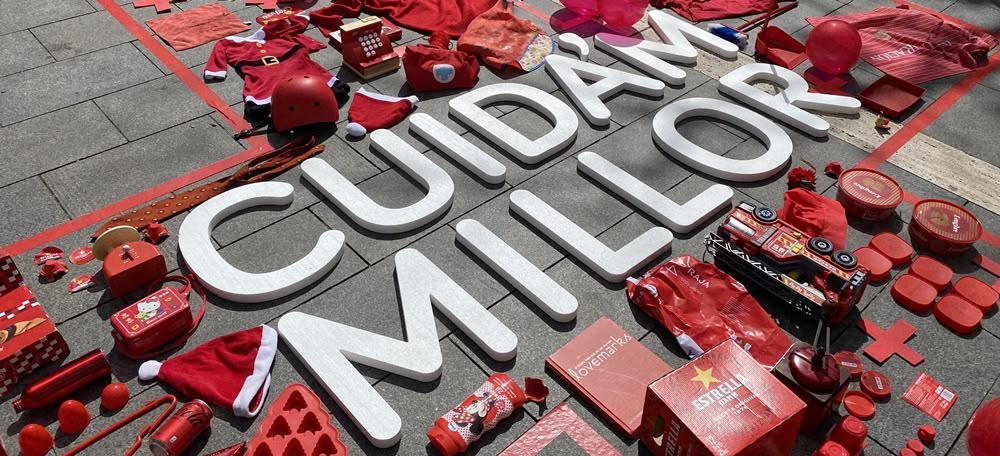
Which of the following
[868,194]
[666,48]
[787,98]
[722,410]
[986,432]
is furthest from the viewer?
[666,48]

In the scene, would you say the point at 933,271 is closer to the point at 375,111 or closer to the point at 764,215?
the point at 764,215

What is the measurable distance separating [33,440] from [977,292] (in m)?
7.54

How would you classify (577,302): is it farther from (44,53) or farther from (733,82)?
(44,53)

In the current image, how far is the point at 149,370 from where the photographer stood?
5.68m

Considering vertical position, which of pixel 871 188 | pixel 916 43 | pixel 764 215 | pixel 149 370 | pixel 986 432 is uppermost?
pixel 986 432

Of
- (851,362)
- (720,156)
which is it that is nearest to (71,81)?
(720,156)

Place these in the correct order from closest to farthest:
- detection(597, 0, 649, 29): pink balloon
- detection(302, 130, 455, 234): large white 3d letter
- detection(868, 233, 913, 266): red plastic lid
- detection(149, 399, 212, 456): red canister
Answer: detection(149, 399, 212, 456): red canister, detection(868, 233, 913, 266): red plastic lid, detection(302, 130, 455, 234): large white 3d letter, detection(597, 0, 649, 29): pink balloon

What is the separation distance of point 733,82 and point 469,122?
3335 mm

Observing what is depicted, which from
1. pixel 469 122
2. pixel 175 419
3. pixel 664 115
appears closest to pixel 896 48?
pixel 664 115

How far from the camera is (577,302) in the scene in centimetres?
640

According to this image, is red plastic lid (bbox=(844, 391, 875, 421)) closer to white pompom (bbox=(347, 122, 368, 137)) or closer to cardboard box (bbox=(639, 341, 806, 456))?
cardboard box (bbox=(639, 341, 806, 456))

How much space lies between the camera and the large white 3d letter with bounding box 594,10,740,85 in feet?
31.0

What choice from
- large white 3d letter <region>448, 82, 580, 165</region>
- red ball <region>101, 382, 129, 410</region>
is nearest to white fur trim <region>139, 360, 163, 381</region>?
red ball <region>101, 382, 129, 410</region>

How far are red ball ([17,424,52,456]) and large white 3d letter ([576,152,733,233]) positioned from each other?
5.22 m
